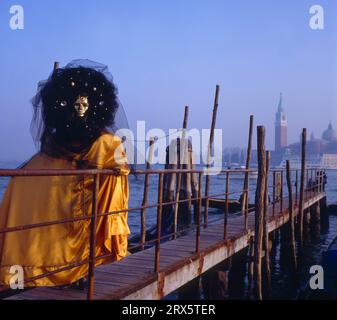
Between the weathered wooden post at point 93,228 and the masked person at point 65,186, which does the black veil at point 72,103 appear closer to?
the masked person at point 65,186

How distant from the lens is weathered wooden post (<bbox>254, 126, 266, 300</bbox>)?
6730 mm

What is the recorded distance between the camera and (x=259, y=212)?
22.7 feet

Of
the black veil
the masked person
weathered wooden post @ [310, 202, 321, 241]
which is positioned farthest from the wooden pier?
weathered wooden post @ [310, 202, 321, 241]

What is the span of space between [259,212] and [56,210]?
451 centimetres

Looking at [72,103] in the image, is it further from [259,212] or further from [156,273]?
[259,212]

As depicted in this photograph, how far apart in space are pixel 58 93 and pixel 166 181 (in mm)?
10808

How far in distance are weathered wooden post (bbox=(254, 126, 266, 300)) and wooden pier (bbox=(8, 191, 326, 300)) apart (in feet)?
0.93

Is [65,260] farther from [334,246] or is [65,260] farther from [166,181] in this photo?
[166,181]

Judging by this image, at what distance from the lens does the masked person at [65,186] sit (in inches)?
117

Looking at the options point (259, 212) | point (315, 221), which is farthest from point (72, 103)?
point (315, 221)

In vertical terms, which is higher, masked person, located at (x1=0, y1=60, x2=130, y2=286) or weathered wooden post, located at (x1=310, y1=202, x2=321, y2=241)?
masked person, located at (x1=0, y1=60, x2=130, y2=286)

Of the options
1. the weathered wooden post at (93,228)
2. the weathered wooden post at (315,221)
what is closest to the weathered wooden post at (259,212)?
the weathered wooden post at (93,228)

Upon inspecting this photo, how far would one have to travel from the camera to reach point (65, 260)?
3041 millimetres

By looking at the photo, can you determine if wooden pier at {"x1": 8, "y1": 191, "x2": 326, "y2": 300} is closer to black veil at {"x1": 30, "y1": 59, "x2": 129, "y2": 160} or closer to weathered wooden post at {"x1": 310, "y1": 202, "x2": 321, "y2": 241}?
black veil at {"x1": 30, "y1": 59, "x2": 129, "y2": 160}
